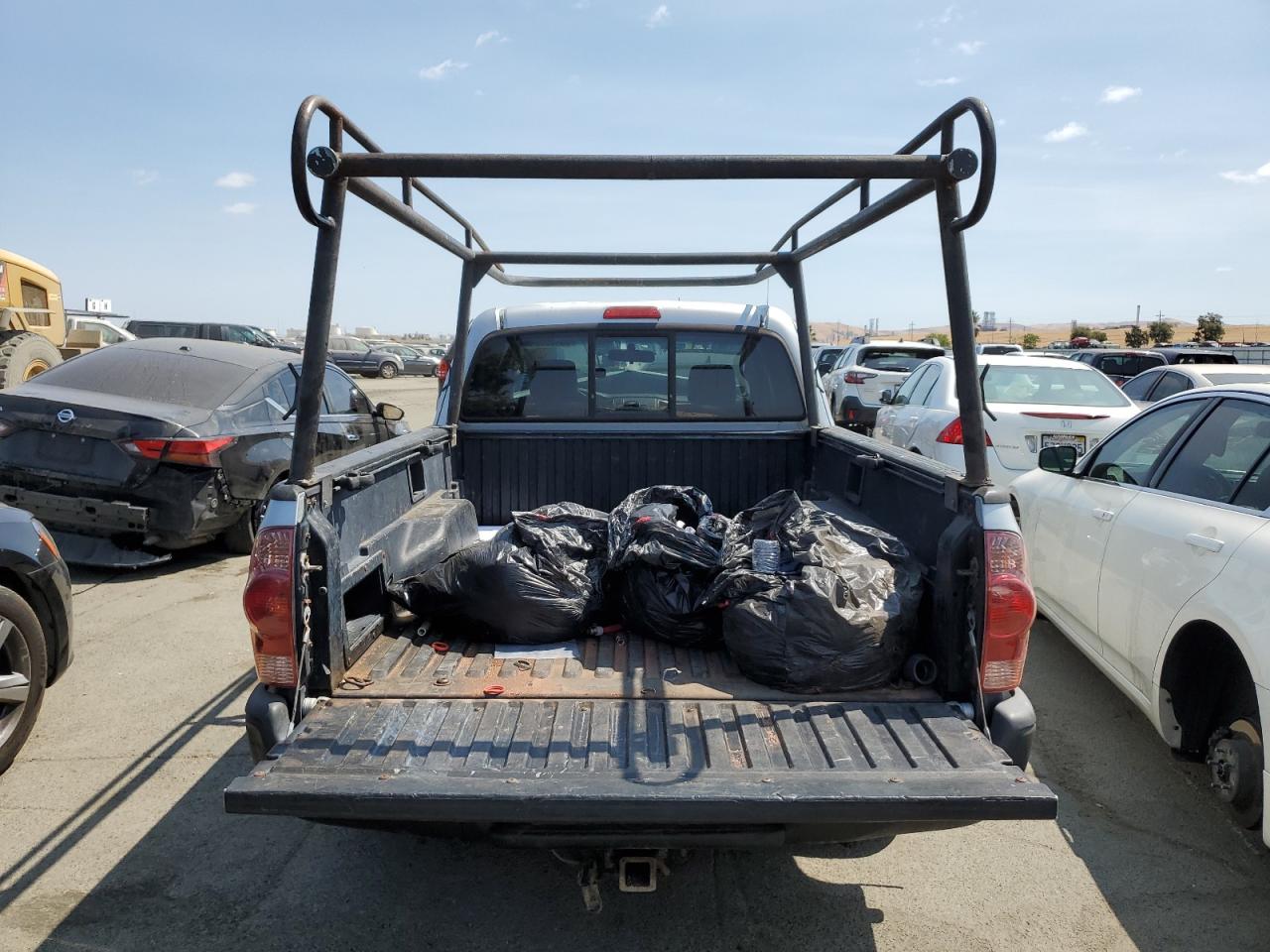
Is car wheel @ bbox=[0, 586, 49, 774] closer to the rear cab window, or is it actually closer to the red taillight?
the rear cab window

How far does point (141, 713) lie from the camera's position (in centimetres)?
440

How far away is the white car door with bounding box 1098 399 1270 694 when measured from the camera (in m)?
3.51

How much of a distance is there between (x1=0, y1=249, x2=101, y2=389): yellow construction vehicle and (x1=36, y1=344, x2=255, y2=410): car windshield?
4404 mm

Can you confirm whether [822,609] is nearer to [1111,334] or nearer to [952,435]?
[952,435]

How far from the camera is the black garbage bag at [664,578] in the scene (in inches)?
131

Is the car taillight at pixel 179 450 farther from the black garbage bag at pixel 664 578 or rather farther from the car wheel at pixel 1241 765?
the car wheel at pixel 1241 765

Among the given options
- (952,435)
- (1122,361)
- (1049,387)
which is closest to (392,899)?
(952,435)

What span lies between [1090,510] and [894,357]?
12.8m

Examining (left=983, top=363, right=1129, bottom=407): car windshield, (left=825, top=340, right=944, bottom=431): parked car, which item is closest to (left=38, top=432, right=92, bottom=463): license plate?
(left=983, top=363, right=1129, bottom=407): car windshield

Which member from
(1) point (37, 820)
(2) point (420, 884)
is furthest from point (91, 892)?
(2) point (420, 884)

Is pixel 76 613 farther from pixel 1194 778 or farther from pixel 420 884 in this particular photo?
pixel 1194 778

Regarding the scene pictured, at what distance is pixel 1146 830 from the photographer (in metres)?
3.50

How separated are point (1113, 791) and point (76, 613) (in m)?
6.17

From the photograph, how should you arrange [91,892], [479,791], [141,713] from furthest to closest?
[141,713]
[91,892]
[479,791]
